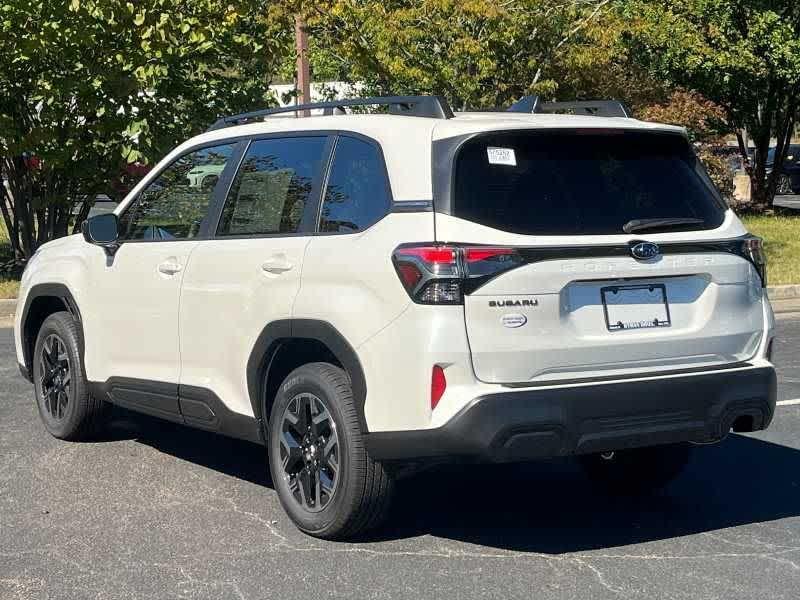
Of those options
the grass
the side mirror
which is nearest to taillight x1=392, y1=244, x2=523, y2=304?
the side mirror

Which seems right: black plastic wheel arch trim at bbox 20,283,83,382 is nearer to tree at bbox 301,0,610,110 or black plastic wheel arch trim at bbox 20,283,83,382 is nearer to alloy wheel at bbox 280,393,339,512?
alloy wheel at bbox 280,393,339,512

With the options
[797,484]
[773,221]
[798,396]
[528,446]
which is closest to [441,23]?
[773,221]

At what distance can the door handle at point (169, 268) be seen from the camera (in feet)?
20.4

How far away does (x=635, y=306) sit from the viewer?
16.9ft

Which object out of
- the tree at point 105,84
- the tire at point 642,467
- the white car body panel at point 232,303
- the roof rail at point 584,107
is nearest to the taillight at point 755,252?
the roof rail at point 584,107

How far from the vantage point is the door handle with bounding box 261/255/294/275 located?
551cm

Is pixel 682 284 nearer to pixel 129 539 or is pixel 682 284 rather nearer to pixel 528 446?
pixel 528 446

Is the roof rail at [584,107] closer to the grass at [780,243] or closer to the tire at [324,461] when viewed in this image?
the tire at [324,461]

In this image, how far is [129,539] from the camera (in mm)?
5469

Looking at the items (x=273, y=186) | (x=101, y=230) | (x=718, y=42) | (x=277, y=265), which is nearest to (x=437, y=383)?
(x=277, y=265)

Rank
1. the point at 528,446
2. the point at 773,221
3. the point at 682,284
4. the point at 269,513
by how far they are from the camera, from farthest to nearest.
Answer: the point at 773,221 < the point at 269,513 < the point at 682,284 < the point at 528,446

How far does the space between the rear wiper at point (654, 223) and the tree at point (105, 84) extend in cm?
965

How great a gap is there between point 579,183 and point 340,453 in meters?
1.43

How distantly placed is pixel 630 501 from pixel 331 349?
1849 millimetres
